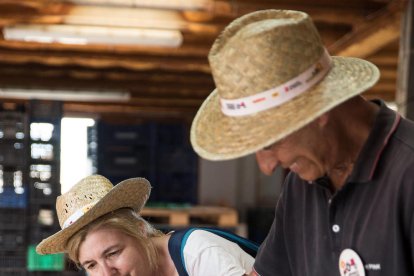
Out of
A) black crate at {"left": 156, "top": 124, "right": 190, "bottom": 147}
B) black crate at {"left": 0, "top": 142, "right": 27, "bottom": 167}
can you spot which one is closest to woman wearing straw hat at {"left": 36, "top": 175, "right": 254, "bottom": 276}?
black crate at {"left": 0, "top": 142, "right": 27, "bottom": 167}

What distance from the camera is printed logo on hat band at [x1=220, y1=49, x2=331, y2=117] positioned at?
140 cm

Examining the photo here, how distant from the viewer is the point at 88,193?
8.13 feet

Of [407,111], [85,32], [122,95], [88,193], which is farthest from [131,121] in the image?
[88,193]

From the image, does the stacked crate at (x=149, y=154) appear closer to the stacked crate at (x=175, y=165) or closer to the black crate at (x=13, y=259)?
the stacked crate at (x=175, y=165)

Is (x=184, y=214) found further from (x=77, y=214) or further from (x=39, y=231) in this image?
(x=77, y=214)

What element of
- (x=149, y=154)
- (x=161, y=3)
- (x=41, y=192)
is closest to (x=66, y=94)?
(x=149, y=154)

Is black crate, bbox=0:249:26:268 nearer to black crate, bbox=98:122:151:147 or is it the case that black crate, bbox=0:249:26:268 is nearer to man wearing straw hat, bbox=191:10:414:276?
black crate, bbox=98:122:151:147

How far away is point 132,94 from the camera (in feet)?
34.1

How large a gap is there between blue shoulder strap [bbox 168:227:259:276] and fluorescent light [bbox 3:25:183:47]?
3936mm

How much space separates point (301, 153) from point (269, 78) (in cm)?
16

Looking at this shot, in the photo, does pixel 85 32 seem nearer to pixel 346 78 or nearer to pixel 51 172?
pixel 51 172

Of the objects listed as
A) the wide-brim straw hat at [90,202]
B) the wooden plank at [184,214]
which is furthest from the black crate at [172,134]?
the wide-brim straw hat at [90,202]

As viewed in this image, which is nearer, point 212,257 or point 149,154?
point 212,257

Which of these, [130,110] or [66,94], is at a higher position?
[66,94]
